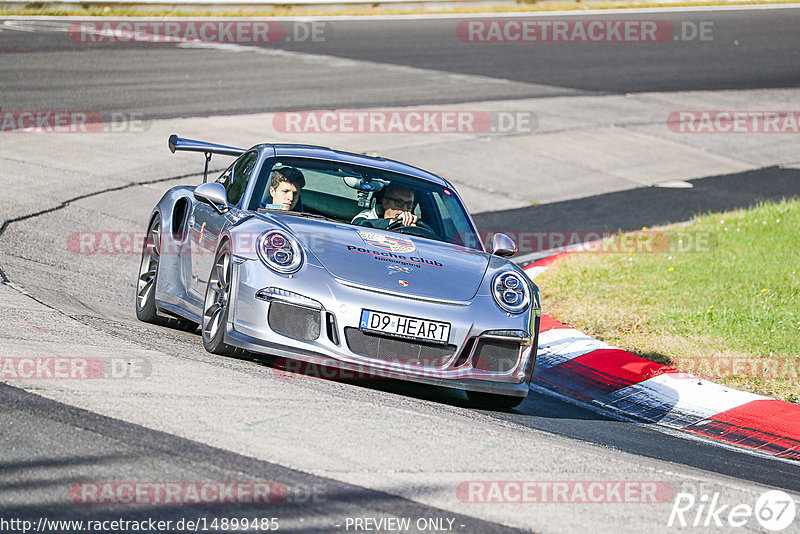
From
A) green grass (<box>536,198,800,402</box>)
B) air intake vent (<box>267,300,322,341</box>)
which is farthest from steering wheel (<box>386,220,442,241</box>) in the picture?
green grass (<box>536,198,800,402</box>)

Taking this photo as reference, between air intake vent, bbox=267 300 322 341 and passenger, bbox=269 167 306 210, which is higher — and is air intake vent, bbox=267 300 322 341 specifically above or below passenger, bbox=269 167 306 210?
below

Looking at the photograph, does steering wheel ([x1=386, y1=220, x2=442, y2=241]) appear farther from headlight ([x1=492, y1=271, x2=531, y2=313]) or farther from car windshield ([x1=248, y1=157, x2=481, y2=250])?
headlight ([x1=492, y1=271, x2=531, y2=313])

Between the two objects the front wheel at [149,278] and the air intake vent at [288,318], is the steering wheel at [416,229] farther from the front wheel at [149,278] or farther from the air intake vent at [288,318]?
Result: the front wheel at [149,278]

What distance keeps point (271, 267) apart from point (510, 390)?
1517 mm

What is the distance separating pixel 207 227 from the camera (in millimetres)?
7062

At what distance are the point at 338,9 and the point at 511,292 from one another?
24.4m

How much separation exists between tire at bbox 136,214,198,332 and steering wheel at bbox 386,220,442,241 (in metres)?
1.71

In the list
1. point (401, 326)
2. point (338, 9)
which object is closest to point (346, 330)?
point (401, 326)

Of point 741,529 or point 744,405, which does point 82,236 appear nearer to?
point 744,405

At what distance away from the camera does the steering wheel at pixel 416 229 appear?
23.3 feet

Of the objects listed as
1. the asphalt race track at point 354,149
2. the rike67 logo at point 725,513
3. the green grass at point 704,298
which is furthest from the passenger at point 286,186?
the rike67 logo at point 725,513

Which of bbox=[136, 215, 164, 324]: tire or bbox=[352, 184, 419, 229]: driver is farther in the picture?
bbox=[136, 215, 164, 324]: tire

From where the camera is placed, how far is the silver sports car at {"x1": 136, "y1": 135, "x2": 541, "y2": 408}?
19.2 ft

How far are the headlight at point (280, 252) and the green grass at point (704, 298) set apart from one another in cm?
348
